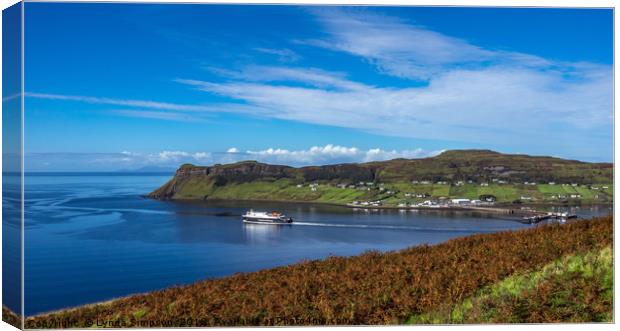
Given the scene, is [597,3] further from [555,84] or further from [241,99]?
[241,99]

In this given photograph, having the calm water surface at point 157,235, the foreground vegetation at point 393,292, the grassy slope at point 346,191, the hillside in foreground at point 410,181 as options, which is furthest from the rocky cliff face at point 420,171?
the foreground vegetation at point 393,292

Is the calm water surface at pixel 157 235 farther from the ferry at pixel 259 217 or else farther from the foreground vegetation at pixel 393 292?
the foreground vegetation at pixel 393 292

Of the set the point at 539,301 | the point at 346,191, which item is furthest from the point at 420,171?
the point at 539,301

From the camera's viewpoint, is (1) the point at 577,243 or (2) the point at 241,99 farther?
(2) the point at 241,99

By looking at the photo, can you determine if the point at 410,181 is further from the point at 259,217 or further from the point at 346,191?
the point at 259,217

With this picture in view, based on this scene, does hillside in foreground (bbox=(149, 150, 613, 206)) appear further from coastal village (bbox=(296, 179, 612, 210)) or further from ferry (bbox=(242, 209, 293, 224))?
ferry (bbox=(242, 209, 293, 224))

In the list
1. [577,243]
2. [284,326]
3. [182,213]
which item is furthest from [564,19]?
[182,213]
